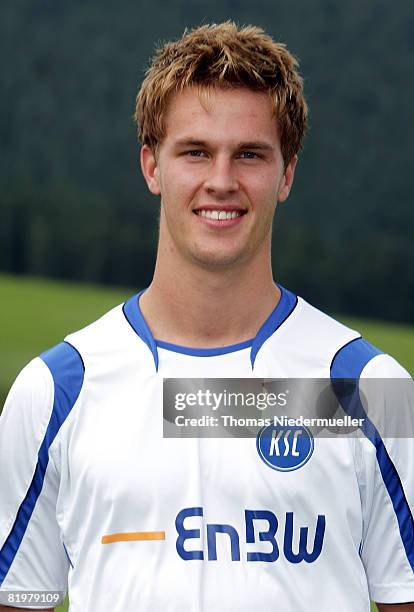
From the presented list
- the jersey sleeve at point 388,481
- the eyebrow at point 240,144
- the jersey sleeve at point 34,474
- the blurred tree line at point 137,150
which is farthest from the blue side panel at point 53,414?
the blurred tree line at point 137,150

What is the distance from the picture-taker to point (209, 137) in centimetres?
270

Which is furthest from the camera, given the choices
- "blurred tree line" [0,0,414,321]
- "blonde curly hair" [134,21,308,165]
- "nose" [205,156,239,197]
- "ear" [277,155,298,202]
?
"blurred tree line" [0,0,414,321]

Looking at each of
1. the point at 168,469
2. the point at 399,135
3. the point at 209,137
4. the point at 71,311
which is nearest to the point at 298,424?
the point at 168,469

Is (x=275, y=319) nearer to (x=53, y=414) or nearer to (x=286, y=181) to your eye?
(x=286, y=181)

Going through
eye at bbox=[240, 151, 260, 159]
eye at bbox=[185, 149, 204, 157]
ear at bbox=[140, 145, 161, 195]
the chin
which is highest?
ear at bbox=[140, 145, 161, 195]

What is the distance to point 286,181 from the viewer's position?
293cm

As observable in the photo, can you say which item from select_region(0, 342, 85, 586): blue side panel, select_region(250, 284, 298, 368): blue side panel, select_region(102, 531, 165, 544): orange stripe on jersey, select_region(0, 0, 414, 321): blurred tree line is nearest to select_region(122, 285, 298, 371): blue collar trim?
select_region(250, 284, 298, 368): blue side panel

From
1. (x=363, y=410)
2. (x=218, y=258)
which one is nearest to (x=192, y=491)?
(x=363, y=410)

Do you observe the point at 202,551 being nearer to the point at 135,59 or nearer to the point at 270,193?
the point at 270,193

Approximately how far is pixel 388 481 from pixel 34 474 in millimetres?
957

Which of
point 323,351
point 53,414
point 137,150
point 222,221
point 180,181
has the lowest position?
point 53,414

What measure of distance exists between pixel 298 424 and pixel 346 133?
51.5m

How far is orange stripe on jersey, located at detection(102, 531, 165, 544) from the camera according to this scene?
2.71 metres

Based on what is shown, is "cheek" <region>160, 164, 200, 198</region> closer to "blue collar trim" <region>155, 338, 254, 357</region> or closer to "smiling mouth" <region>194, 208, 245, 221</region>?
"smiling mouth" <region>194, 208, 245, 221</region>
